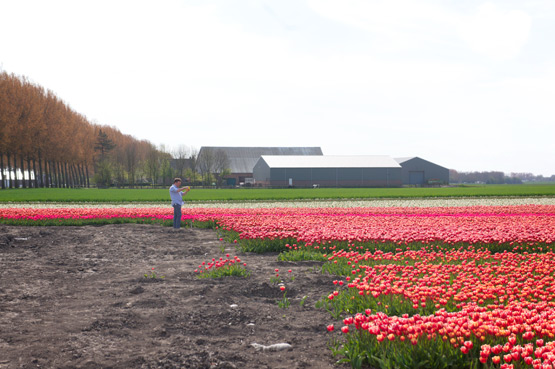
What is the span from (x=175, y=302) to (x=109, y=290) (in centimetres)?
178

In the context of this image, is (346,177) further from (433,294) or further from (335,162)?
(433,294)

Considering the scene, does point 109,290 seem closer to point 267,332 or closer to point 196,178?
point 267,332

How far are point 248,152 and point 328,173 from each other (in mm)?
37120

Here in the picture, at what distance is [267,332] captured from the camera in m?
6.13

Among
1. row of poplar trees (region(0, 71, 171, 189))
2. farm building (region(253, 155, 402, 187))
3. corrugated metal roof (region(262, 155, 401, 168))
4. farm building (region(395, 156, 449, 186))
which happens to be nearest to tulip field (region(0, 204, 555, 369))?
row of poplar trees (region(0, 71, 171, 189))

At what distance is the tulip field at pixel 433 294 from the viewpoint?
15.3 ft

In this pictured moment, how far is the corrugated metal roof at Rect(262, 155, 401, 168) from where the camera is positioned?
278ft

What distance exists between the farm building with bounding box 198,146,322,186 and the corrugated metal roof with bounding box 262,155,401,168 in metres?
20.5

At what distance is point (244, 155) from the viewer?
116 metres

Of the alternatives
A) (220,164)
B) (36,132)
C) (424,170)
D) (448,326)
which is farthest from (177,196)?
(220,164)

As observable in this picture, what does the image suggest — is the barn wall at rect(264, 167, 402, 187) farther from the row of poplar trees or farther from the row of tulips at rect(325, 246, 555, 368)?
the row of tulips at rect(325, 246, 555, 368)

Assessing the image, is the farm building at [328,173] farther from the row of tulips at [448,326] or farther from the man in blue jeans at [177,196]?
the row of tulips at [448,326]

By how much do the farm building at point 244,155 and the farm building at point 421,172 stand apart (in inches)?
1317

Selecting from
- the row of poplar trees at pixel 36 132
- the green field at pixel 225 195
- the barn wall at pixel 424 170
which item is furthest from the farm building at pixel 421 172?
the row of poplar trees at pixel 36 132
